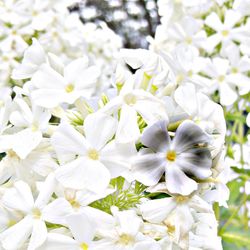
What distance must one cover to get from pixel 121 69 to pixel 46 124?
10 cm

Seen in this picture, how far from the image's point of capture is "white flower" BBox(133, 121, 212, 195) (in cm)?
57

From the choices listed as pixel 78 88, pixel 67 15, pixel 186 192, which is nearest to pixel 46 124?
pixel 78 88

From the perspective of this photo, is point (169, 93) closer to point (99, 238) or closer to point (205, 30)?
point (99, 238)

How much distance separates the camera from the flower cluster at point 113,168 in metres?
0.58

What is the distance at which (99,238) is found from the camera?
0.61m

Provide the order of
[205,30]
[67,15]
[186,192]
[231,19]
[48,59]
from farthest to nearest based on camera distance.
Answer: [67,15]
[205,30]
[231,19]
[48,59]
[186,192]

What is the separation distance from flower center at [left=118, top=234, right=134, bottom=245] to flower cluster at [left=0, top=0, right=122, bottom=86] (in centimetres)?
78

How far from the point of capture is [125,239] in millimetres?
576

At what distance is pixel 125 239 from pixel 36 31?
38.9 inches

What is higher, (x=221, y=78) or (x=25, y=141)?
(x=25, y=141)

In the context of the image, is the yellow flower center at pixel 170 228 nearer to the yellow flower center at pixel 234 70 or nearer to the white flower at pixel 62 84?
the white flower at pixel 62 84

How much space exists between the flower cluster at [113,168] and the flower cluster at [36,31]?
2.24 ft

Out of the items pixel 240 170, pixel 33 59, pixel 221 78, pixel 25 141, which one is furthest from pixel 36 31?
pixel 25 141

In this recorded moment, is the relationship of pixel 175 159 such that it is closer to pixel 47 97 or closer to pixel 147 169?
pixel 147 169
